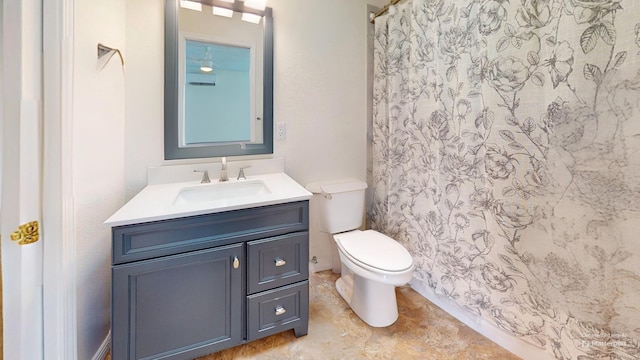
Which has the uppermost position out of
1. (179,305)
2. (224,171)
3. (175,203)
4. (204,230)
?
(224,171)

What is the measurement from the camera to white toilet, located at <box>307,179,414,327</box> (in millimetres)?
1606

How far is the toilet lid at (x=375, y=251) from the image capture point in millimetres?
1615

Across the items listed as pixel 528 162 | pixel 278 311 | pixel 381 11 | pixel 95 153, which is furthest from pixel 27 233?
pixel 381 11

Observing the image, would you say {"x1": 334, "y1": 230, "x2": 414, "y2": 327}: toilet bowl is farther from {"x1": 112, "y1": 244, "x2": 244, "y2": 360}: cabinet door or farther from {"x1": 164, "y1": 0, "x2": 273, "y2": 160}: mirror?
{"x1": 164, "y1": 0, "x2": 273, "y2": 160}: mirror

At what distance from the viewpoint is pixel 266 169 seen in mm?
2037

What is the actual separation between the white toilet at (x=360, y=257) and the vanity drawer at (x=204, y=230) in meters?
0.38

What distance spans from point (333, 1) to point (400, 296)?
213 centimetres

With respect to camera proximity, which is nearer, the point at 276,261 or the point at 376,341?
the point at 276,261

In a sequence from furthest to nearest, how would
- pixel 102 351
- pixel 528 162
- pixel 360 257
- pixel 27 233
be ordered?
pixel 360 257, pixel 102 351, pixel 528 162, pixel 27 233

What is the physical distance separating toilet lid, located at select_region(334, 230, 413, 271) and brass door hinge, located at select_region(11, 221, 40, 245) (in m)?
1.36

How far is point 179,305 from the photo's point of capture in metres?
1.33

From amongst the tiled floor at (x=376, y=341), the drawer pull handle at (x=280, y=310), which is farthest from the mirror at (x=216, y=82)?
the tiled floor at (x=376, y=341)

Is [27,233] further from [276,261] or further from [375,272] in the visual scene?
[375,272]

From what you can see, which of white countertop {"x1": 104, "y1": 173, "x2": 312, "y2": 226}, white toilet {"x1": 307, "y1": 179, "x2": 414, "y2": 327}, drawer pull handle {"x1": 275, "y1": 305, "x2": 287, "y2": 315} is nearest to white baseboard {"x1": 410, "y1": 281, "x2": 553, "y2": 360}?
white toilet {"x1": 307, "y1": 179, "x2": 414, "y2": 327}
